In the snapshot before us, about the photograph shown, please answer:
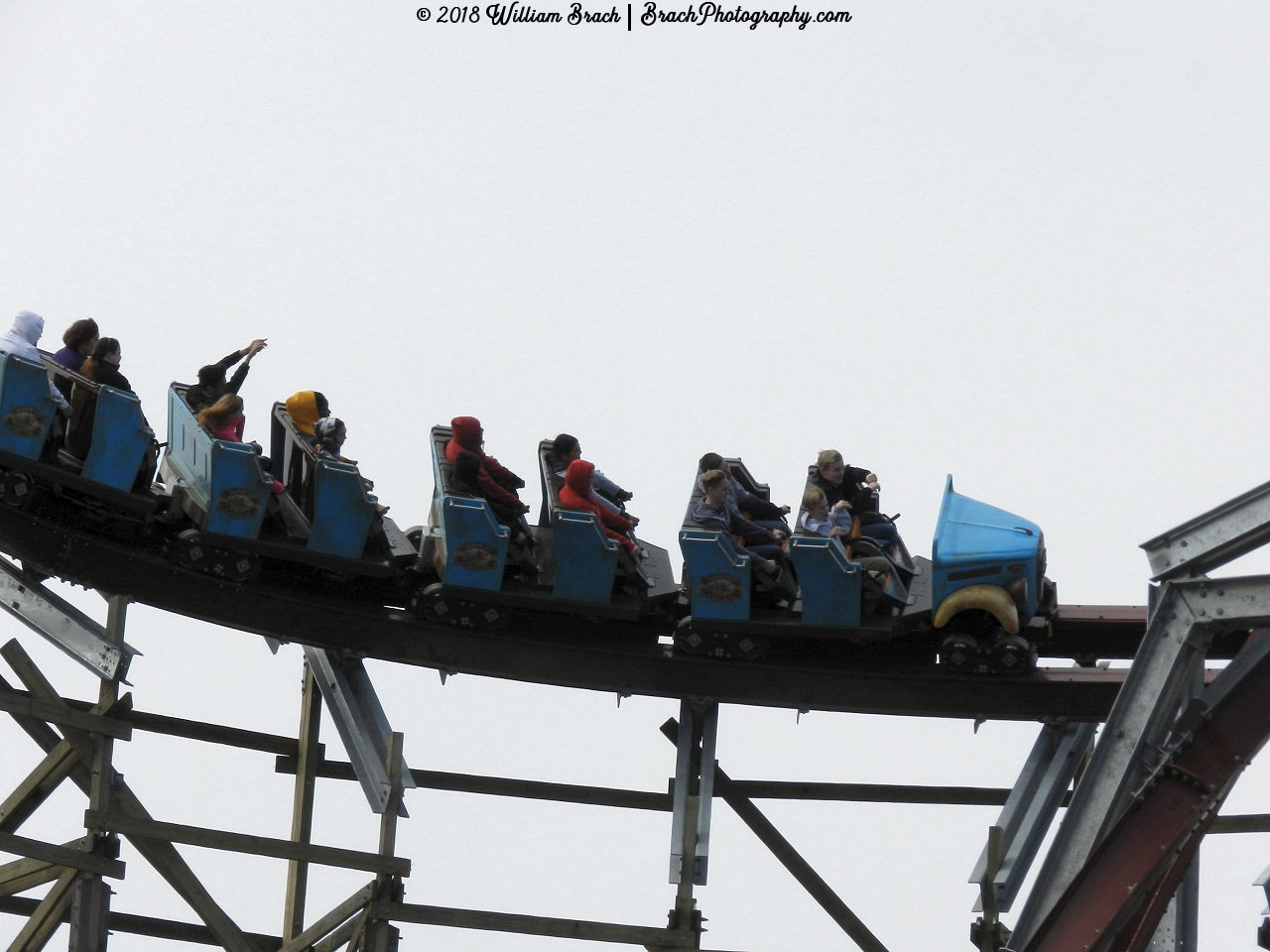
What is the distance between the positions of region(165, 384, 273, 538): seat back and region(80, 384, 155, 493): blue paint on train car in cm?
34

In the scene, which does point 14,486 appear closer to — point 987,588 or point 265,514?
point 265,514

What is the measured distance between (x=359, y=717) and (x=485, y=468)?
1587mm

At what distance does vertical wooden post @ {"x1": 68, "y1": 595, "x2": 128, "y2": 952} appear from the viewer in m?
10.0

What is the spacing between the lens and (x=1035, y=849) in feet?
33.8

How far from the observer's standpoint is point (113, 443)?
946cm

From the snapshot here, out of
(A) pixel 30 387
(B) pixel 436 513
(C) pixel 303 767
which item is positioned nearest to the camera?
(A) pixel 30 387

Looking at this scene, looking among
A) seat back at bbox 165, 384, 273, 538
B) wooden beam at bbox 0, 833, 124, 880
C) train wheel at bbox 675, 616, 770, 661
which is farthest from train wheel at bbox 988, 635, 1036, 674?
wooden beam at bbox 0, 833, 124, 880

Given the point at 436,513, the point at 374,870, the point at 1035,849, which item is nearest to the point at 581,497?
the point at 436,513

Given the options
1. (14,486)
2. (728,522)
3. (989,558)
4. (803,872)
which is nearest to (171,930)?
(14,486)

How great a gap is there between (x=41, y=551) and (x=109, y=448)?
30.5 inches

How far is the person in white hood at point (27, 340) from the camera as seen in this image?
31.1ft

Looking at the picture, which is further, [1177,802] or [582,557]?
[582,557]

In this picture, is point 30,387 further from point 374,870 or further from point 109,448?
point 374,870

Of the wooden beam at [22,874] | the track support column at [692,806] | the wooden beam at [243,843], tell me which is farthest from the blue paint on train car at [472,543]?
the wooden beam at [22,874]
